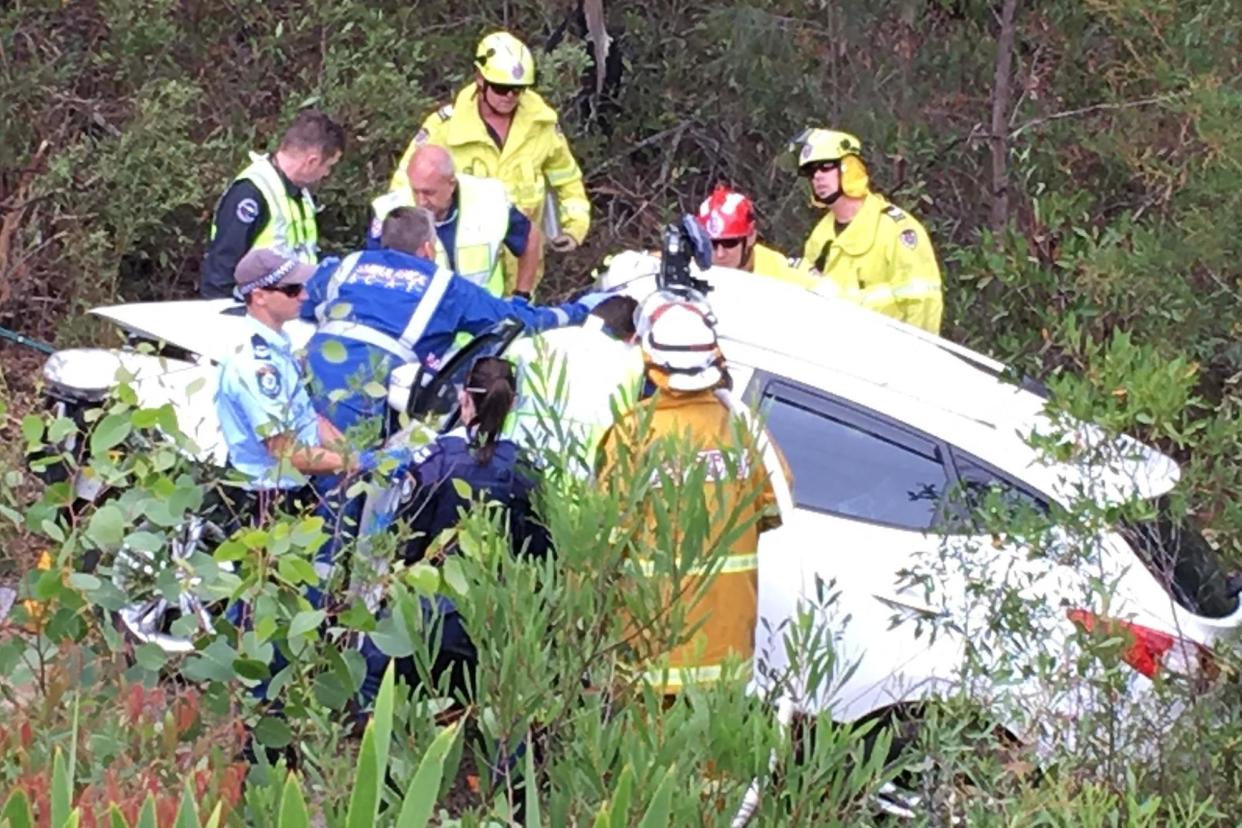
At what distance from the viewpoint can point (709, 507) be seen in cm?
399

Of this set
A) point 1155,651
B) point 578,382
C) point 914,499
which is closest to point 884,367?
point 914,499

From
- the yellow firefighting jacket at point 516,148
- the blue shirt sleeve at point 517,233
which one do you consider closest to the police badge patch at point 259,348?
the blue shirt sleeve at point 517,233

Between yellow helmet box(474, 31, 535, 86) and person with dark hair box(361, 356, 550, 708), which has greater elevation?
yellow helmet box(474, 31, 535, 86)

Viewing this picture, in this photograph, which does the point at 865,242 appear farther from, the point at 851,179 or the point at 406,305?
the point at 406,305

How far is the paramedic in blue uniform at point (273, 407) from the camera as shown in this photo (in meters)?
4.31

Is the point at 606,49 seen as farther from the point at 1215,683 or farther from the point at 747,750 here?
the point at 747,750

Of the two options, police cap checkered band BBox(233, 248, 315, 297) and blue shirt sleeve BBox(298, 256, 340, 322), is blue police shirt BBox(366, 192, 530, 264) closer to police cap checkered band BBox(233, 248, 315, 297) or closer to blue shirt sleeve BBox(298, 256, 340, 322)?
blue shirt sleeve BBox(298, 256, 340, 322)

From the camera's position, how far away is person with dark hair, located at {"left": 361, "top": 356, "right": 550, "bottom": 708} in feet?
15.3

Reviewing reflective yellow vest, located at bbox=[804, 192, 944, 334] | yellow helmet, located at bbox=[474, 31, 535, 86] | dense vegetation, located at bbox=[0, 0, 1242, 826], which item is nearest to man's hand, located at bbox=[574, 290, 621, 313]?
dense vegetation, located at bbox=[0, 0, 1242, 826]

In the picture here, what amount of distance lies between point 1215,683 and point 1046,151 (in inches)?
246

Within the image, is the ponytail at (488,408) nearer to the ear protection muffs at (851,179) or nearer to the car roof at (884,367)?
the car roof at (884,367)

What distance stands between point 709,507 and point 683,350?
0.62 meters

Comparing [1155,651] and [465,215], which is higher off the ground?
[465,215]

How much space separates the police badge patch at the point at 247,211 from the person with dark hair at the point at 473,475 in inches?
95.0
